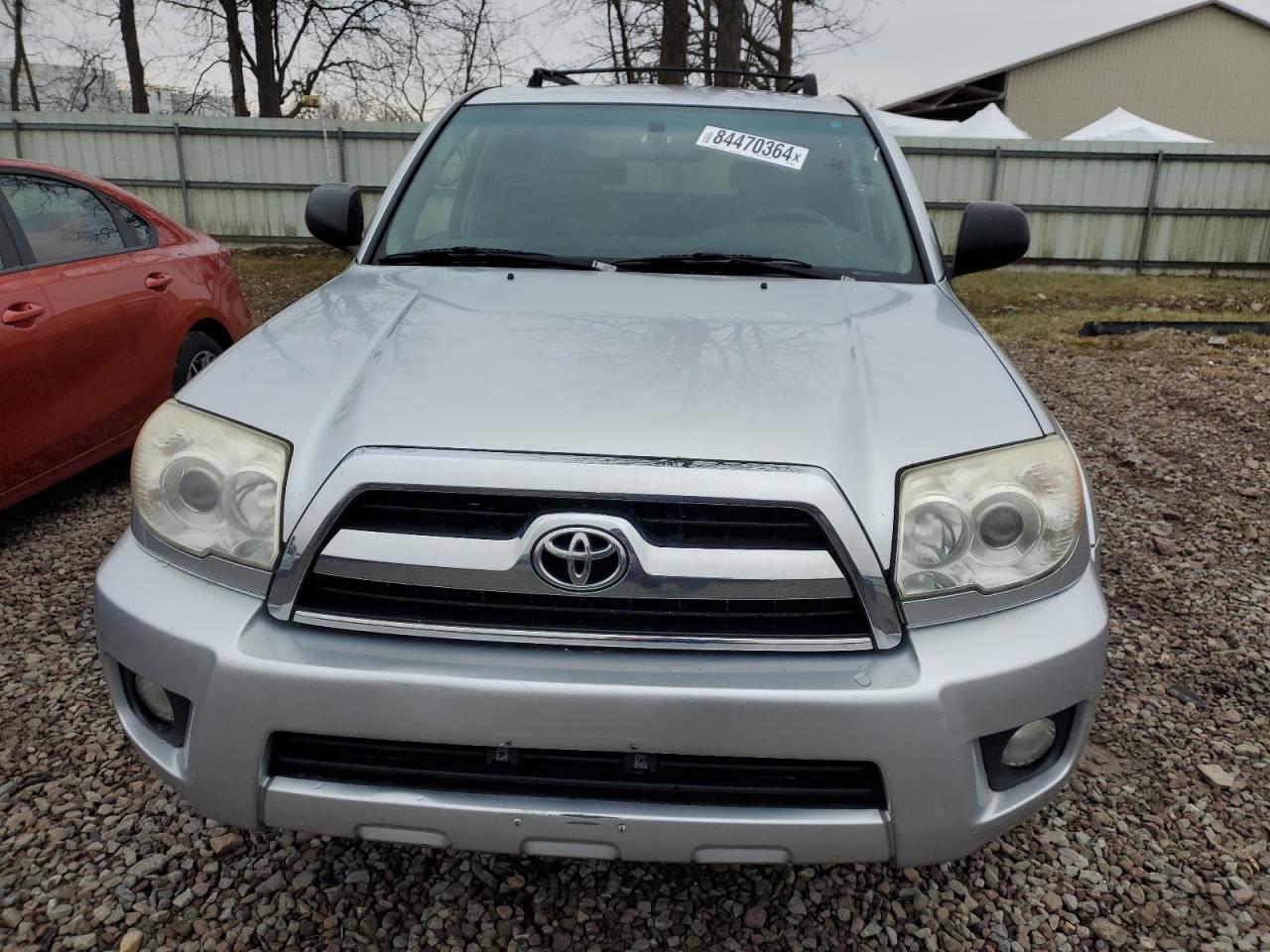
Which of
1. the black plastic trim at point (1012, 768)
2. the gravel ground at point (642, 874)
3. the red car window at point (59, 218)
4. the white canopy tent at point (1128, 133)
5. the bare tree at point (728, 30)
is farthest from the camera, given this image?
the white canopy tent at point (1128, 133)

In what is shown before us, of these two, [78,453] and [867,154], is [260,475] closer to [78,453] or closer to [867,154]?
[867,154]

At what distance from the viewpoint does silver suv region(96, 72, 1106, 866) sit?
141 cm

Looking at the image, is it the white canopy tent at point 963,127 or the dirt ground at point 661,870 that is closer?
the dirt ground at point 661,870

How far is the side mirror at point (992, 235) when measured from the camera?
2713 millimetres

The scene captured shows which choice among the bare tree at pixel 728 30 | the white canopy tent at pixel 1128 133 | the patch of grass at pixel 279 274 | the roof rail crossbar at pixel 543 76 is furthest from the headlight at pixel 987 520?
the white canopy tent at pixel 1128 133

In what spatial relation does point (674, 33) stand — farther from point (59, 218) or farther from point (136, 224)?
point (59, 218)

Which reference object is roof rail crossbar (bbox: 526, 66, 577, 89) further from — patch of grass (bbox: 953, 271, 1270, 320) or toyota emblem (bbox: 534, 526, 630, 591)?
patch of grass (bbox: 953, 271, 1270, 320)

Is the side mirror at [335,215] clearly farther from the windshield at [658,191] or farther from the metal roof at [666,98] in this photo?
the metal roof at [666,98]

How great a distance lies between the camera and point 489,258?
249 centimetres

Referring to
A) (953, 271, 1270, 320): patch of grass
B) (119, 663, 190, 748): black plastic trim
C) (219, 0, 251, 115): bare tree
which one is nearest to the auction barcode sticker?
(119, 663, 190, 748): black plastic trim

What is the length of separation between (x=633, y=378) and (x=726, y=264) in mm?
886

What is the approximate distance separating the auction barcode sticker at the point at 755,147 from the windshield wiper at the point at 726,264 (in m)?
0.46

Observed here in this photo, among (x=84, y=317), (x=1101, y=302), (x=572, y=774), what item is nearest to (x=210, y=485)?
(x=572, y=774)

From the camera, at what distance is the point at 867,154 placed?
9.18ft
